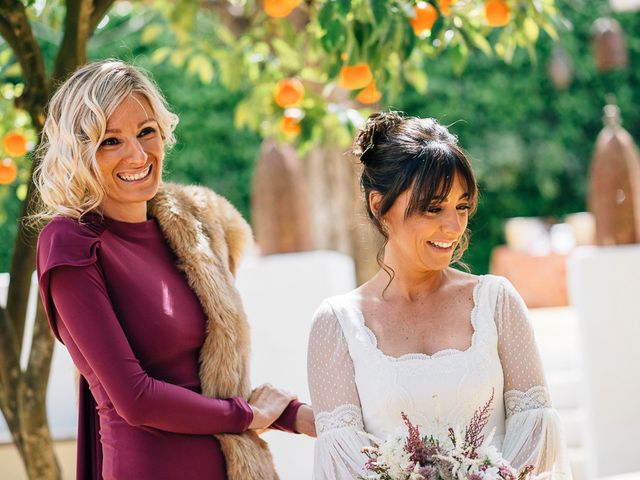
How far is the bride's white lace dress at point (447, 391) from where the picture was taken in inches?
80.6

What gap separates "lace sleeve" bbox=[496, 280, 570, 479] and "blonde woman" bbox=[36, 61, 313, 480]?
51 centimetres

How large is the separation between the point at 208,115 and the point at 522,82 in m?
3.71

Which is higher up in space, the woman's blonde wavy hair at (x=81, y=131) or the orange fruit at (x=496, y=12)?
the orange fruit at (x=496, y=12)

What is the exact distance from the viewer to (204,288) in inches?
85.0

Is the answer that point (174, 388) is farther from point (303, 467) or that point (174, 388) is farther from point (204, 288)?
point (303, 467)

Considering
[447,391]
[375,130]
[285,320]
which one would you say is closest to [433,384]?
[447,391]

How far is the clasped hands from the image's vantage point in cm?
216

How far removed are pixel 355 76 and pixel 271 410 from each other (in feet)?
3.89

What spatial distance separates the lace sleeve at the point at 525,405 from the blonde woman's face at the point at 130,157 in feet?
2.66

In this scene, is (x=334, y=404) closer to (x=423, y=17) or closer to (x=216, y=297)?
(x=216, y=297)

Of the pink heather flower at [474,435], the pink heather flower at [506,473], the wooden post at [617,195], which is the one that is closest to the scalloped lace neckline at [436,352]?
the pink heather flower at [474,435]

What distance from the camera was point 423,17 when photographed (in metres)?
2.75

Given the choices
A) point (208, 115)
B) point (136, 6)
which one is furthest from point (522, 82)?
point (136, 6)

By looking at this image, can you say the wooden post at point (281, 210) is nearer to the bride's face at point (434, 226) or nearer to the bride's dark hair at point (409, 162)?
the bride's dark hair at point (409, 162)
